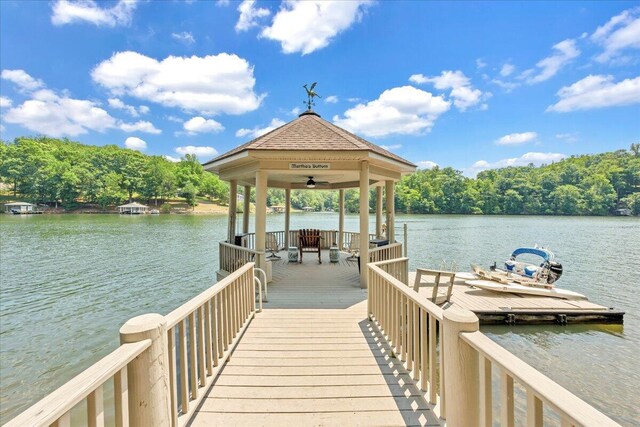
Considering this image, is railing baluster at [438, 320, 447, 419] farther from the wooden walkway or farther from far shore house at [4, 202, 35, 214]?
far shore house at [4, 202, 35, 214]

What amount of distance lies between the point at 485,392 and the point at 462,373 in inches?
7.9

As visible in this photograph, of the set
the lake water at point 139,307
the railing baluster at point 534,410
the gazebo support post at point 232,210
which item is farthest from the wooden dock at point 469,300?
the railing baluster at point 534,410

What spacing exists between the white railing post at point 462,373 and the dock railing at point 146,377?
181cm

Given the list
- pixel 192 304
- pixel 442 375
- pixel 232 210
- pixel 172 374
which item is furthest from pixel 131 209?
pixel 442 375

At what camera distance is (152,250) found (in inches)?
767

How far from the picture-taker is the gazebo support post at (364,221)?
6612mm

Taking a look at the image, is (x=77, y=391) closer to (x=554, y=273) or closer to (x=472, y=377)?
(x=472, y=377)

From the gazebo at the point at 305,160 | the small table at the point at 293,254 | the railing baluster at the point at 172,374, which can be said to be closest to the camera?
the railing baluster at the point at 172,374

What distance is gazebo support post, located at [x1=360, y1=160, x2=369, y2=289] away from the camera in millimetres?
6612

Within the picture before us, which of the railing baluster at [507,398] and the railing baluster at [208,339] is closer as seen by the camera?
the railing baluster at [507,398]

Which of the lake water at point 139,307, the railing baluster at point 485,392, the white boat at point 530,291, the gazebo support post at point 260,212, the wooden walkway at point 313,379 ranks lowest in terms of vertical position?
the lake water at point 139,307

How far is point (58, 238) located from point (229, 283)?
26.9m

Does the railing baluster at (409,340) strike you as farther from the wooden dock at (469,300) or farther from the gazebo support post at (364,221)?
the gazebo support post at (364,221)

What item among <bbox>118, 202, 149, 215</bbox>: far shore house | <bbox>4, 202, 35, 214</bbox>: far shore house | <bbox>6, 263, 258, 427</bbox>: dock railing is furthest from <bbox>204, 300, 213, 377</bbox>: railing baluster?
<bbox>4, 202, 35, 214</bbox>: far shore house
